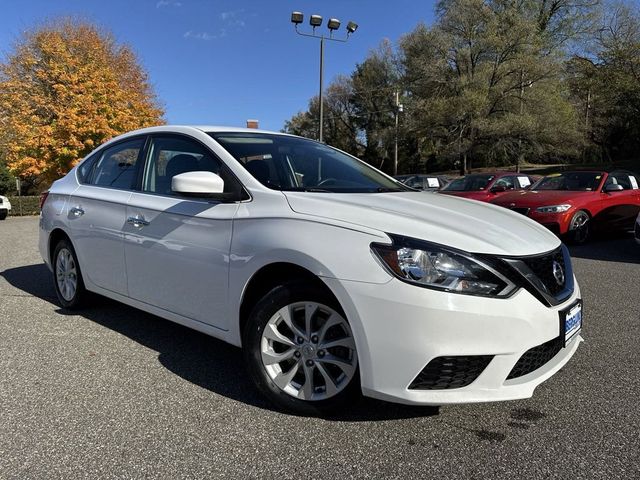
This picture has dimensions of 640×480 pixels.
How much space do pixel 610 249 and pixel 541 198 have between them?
Answer: 1.47m

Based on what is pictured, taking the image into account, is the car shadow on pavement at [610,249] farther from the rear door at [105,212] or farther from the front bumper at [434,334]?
the rear door at [105,212]

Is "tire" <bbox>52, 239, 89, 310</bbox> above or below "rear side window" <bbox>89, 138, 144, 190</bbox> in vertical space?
below

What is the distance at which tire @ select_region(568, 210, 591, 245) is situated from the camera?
8984 millimetres

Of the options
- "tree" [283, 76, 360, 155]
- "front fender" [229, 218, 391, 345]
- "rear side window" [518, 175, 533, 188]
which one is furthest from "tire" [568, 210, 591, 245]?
"tree" [283, 76, 360, 155]

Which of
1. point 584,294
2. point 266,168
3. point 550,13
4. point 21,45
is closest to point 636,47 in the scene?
point 550,13

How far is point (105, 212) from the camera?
12.9 ft

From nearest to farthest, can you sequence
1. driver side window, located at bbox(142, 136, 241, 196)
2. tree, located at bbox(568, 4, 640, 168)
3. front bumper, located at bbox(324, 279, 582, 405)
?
1. front bumper, located at bbox(324, 279, 582, 405)
2. driver side window, located at bbox(142, 136, 241, 196)
3. tree, located at bbox(568, 4, 640, 168)

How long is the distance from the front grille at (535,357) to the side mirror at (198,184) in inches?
72.5

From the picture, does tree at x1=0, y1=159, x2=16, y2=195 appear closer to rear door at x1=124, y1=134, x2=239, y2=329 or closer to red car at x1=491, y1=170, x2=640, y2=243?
red car at x1=491, y1=170, x2=640, y2=243

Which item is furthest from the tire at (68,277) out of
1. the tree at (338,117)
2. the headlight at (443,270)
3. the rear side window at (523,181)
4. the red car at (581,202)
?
the tree at (338,117)

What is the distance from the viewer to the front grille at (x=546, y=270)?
8.05ft

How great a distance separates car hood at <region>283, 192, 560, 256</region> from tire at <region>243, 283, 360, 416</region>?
441mm

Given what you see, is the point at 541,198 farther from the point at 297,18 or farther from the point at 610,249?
the point at 297,18

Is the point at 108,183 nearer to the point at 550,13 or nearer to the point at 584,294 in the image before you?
the point at 584,294
